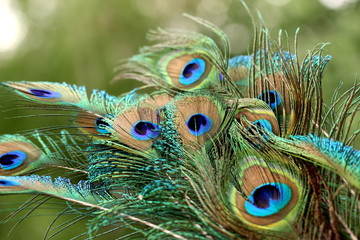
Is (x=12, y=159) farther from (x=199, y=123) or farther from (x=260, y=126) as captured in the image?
(x=260, y=126)

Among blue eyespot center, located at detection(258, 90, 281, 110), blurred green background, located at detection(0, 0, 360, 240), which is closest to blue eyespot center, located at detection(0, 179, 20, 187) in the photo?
blue eyespot center, located at detection(258, 90, 281, 110)

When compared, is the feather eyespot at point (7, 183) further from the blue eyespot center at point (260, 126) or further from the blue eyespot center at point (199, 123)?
the blue eyespot center at point (260, 126)

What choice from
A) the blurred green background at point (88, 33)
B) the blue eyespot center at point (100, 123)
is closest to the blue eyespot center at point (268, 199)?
the blue eyespot center at point (100, 123)

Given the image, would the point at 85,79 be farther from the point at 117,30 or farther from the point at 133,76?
the point at 133,76

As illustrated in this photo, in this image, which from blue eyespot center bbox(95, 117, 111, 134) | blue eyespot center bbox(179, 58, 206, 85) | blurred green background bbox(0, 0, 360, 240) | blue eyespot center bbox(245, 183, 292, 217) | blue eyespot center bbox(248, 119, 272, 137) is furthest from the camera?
blurred green background bbox(0, 0, 360, 240)

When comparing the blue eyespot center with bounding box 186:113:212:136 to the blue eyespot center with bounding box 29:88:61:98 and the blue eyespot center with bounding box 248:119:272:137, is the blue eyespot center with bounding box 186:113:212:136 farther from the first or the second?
the blue eyespot center with bounding box 29:88:61:98

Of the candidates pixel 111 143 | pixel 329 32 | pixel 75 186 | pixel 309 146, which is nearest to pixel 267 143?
pixel 309 146
